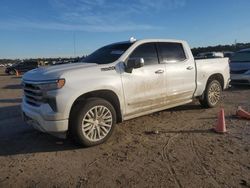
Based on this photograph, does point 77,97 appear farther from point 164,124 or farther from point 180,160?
point 164,124

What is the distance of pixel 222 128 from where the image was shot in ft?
20.4

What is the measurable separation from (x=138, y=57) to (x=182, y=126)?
70.3 inches

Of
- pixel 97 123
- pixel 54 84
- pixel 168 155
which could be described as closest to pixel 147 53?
pixel 97 123

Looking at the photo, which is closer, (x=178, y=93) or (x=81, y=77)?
(x=81, y=77)

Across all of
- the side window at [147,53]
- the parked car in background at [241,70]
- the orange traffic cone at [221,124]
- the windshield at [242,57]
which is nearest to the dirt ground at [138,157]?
the orange traffic cone at [221,124]

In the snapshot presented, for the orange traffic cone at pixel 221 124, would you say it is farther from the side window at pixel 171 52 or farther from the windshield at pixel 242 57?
the windshield at pixel 242 57

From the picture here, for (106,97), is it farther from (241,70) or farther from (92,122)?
(241,70)

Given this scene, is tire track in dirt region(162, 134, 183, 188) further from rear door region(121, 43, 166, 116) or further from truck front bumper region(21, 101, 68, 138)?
truck front bumper region(21, 101, 68, 138)

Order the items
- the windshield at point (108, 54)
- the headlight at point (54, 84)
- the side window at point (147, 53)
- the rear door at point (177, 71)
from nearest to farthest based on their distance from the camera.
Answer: the headlight at point (54, 84) < the windshield at point (108, 54) < the side window at point (147, 53) < the rear door at point (177, 71)

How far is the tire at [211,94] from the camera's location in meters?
8.46

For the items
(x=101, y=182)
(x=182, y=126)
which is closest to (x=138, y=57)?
(x=182, y=126)

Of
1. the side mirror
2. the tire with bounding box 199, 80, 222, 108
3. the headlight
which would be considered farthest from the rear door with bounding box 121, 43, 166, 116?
the tire with bounding box 199, 80, 222, 108

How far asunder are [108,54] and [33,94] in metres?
1.90

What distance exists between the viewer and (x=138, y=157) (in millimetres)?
5023
